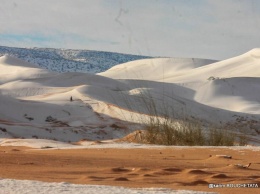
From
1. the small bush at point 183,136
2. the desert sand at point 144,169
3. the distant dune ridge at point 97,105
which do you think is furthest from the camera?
the distant dune ridge at point 97,105

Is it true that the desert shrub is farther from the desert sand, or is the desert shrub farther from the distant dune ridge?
the desert sand

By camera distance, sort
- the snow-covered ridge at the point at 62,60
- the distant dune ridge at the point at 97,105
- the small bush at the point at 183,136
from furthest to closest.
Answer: the snow-covered ridge at the point at 62,60 < the distant dune ridge at the point at 97,105 < the small bush at the point at 183,136

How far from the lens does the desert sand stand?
481 centimetres

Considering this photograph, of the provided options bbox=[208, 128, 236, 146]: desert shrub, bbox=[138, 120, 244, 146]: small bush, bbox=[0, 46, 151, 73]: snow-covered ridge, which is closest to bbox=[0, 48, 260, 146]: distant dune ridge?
bbox=[138, 120, 244, 146]: small bush

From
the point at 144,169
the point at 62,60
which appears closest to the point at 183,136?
the point at 144,169

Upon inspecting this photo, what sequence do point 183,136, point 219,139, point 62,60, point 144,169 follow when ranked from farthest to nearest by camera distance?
1. point 62,60
2. point 219,139
3. point 183,136
4. point 144,169

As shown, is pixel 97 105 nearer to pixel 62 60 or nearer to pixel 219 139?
pixel 219 139

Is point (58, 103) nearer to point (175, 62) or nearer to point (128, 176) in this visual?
point (128, 176)

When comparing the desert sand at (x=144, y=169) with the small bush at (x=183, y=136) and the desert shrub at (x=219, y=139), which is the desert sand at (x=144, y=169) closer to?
the small bush at (x=183, y=136)

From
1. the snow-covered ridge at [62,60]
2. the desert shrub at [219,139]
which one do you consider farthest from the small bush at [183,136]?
the snow-covered ridge at [62,60]

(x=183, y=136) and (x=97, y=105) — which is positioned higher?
(x=97, y=105)

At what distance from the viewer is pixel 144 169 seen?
5703mm

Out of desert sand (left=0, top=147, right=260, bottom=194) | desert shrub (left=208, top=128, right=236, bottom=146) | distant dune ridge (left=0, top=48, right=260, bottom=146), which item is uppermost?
distant dune ridge (left=0, top=48, right=260, bottom=146)

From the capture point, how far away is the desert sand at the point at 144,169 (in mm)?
4809
